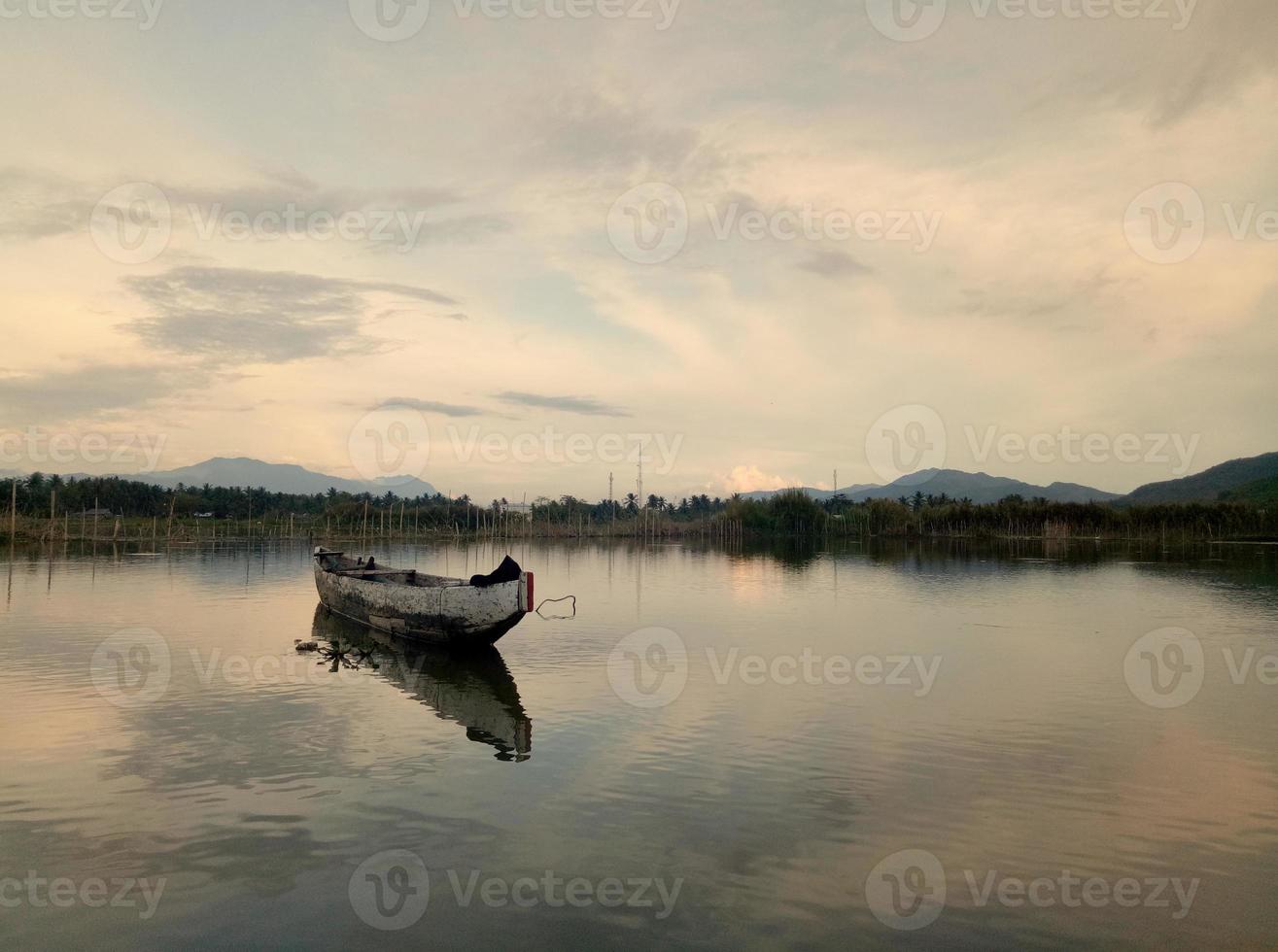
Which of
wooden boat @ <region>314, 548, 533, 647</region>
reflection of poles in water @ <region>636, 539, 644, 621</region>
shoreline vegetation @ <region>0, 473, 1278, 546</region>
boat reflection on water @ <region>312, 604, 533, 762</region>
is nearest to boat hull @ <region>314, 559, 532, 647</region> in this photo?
wooden boat @ <region>314, 548, 533, 647</region>

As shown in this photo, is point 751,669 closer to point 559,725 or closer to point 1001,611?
point 559,725

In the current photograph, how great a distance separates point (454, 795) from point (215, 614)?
1610 cm

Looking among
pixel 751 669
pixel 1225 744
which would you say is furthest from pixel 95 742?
pixel 1225 744

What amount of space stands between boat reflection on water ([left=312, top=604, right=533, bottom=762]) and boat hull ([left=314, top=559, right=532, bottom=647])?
38cm

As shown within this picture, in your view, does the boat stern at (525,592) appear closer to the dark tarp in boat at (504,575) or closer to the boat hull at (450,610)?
the boat hull at (450,610)

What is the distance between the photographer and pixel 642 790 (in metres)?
8.38

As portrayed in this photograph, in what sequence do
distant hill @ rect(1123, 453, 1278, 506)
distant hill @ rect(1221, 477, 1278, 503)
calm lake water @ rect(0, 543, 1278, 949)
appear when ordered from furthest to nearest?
distant hill @ rect(1123, 453, 1278, 506)
distant hill @ rect(1221, 477, 1278, 503)
calm lake water @ rect(0, 543, 1278, 949)

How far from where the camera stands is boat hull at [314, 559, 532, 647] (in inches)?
615

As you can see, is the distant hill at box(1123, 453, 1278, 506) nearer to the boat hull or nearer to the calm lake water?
the calm lake water

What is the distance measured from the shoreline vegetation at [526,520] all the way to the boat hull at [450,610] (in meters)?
43.4

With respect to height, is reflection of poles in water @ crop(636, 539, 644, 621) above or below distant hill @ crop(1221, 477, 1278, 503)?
below

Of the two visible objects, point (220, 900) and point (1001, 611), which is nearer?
point (220, 900)

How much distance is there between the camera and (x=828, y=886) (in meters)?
6.26

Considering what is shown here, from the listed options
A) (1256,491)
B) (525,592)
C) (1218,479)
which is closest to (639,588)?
(525,592)
